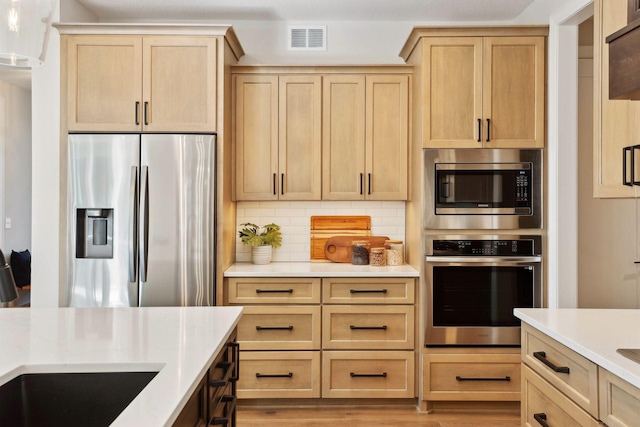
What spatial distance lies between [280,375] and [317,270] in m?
0.72

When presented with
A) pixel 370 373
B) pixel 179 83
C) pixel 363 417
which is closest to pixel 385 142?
pixel 179 83

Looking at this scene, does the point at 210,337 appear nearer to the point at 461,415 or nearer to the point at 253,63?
the point at 461,415

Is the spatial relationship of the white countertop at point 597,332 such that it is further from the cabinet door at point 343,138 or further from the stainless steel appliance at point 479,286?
the cabinet door at point 343,138

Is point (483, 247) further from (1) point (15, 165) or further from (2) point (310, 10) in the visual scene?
(1) point (15, 165)

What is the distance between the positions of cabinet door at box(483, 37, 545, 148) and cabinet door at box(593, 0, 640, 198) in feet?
4.43

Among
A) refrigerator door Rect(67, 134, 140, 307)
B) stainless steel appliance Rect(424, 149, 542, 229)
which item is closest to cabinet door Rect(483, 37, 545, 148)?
stainless steel appliance Rect(424, 149, 542, 229)

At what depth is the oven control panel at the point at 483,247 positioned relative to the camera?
330cm

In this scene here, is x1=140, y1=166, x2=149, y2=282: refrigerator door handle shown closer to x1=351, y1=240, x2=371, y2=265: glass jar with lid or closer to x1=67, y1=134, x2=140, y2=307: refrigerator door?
x1=67, y1=134, x2=140, y2=307: refrigerator door

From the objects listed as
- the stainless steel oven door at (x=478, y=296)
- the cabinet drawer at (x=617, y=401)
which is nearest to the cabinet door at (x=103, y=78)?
the stainless steel oven door at (x=478, y=296)

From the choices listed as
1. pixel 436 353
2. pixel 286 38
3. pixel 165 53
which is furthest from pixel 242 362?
pixel 286 38

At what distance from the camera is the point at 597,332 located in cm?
174

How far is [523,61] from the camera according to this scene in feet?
10.7

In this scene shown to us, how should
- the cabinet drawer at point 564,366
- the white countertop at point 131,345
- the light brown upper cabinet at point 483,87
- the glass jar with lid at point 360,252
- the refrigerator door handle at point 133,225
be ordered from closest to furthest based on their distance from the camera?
the white countertop at point 131,345 < the cabinet drawer at point 564,366 < the refrigerator door handle at point 133,225 < the light brown upper cabinet at point 483,87 < the glass jar with lid at point 360,252

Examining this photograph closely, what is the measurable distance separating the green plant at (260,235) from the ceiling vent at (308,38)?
1398 millimetres
